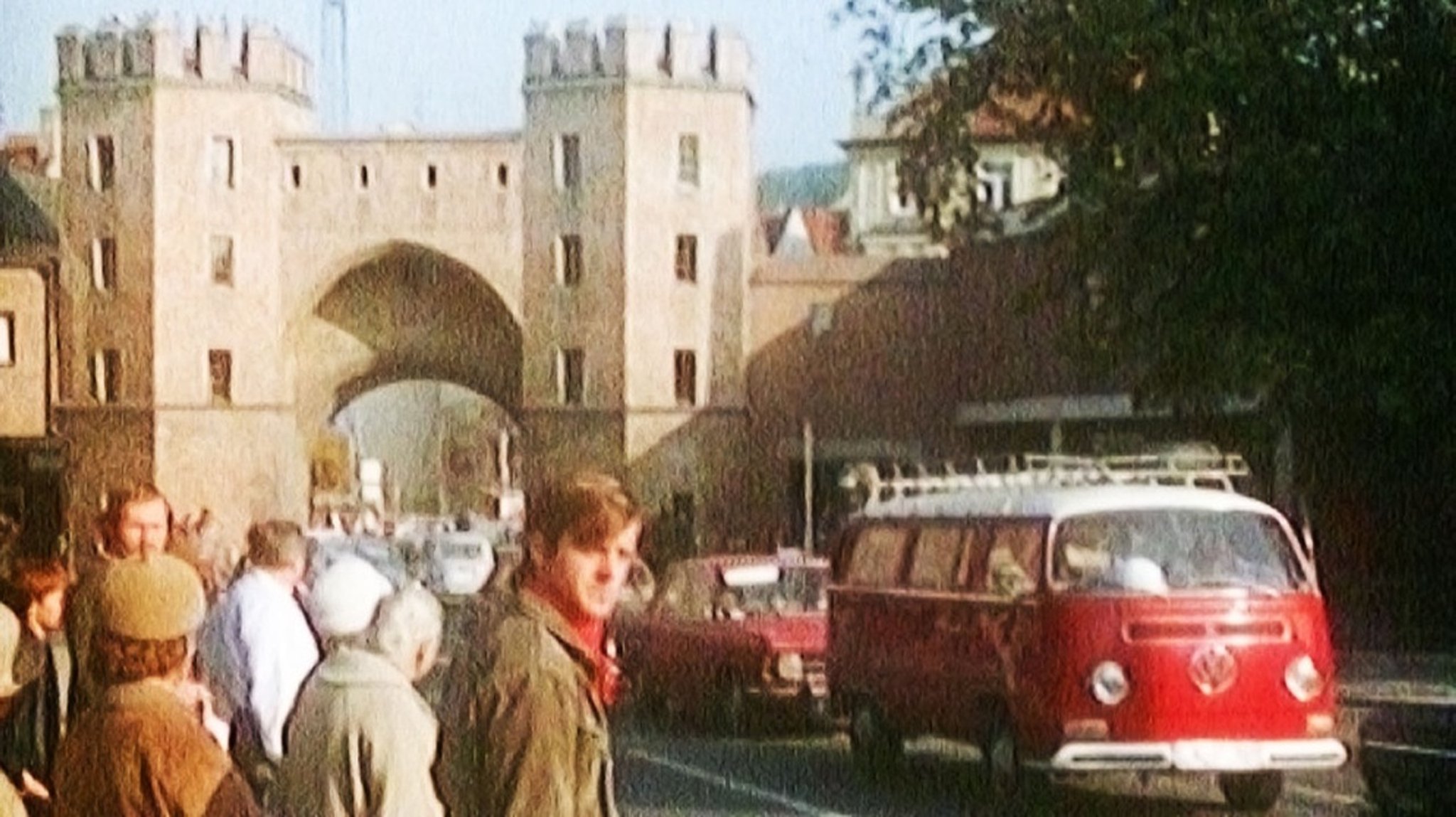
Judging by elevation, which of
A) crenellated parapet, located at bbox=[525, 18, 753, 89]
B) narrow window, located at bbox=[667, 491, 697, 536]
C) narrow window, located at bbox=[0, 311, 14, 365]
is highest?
crenellated parapet, located at bbox=[525, 18, 753, 89]

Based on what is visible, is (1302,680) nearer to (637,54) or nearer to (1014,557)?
(1014,557)

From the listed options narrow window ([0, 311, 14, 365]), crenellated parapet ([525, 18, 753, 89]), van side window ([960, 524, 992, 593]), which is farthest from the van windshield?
narrow window ([0, 311, 14, 365])

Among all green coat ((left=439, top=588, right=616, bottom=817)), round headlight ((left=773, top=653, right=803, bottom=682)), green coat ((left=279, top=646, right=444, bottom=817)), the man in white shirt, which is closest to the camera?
green coat ((left=439, top=588, right=616, bottom=817))

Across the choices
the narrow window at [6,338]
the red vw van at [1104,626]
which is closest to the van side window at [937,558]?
the red vw van at [1104,626]

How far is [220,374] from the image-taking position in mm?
2381

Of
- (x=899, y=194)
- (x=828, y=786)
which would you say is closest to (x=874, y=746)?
(x=828, y=786)

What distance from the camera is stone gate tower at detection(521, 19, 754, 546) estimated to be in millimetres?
2289

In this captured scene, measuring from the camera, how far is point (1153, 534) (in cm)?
226

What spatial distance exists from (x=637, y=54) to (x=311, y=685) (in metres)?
0.83

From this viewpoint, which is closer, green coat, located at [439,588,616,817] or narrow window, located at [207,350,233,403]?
green coat, located at [439,588,616,817]

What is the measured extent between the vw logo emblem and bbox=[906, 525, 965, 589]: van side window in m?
0.31

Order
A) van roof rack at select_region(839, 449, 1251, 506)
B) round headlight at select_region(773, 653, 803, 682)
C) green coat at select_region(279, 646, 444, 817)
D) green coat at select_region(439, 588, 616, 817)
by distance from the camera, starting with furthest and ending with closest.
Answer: round headlight at select_region(773, 653, 803, 682), van roof rack at select_region(839, 449, 1251, 506), green coat at select_region(279, 646, 444, 817), green coat at select_region(439, 588, 616, 817)

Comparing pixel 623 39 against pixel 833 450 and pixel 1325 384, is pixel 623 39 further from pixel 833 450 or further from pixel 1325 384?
pixel 1325 384

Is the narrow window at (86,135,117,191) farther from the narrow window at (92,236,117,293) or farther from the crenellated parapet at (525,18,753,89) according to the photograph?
the crenellated parapet at (525,18,753,89)
